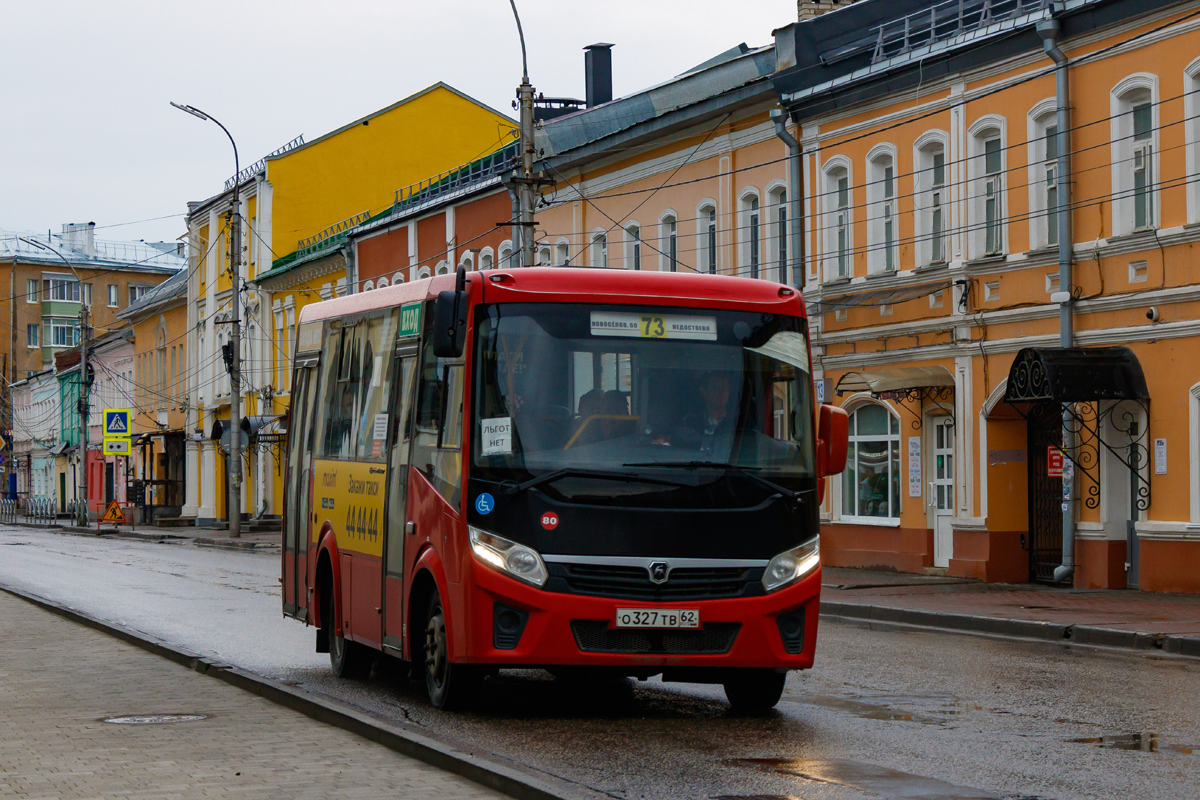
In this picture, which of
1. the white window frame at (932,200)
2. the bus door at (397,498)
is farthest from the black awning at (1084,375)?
the bus door at (397,498)

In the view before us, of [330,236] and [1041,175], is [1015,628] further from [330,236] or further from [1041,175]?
[330,236]

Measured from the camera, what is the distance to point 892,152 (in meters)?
27.8

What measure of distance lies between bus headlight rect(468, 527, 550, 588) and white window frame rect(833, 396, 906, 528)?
17.9 meters

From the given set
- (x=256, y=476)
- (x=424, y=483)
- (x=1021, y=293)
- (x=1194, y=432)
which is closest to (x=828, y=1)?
(x=1021, y=293)

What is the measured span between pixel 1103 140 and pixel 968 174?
3008 mm

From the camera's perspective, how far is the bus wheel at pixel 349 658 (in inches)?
527

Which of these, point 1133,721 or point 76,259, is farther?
point 76,259

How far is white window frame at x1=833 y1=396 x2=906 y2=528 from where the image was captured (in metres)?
28.2

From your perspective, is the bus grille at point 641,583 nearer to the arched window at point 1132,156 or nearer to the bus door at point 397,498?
the bus door at point 397,498

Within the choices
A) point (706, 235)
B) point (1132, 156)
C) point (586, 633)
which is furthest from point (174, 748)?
point (706, 235)

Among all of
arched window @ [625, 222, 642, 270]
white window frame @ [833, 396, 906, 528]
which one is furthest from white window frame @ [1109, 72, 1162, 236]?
arched window @ [625, 222, 642, 270]

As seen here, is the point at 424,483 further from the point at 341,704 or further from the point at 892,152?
the point at 892,152

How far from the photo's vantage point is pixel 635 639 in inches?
410

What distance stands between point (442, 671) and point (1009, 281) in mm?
15961
